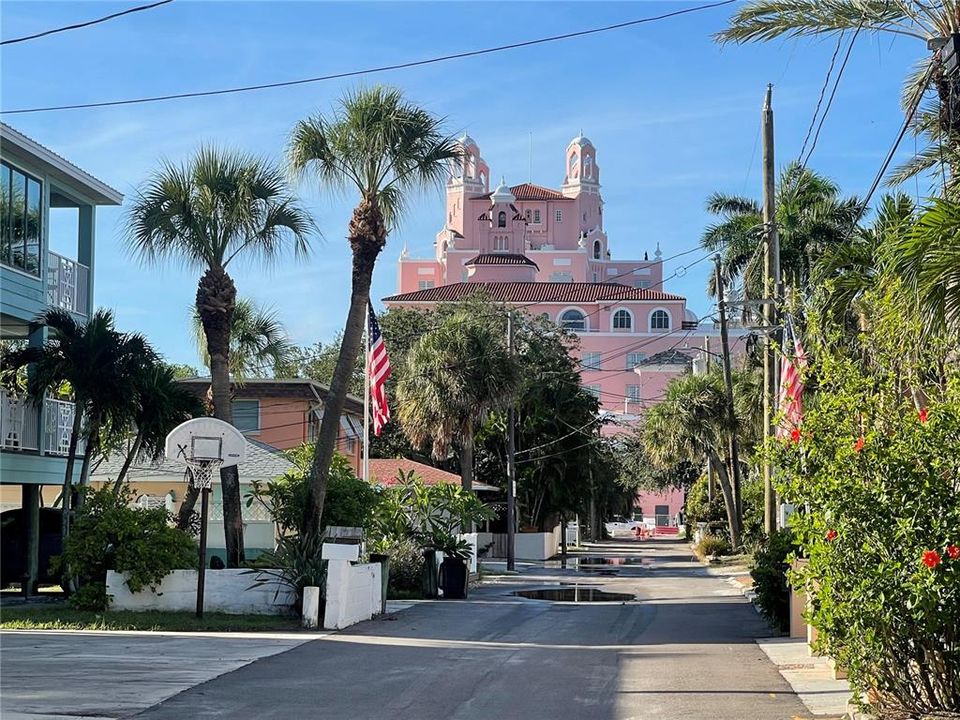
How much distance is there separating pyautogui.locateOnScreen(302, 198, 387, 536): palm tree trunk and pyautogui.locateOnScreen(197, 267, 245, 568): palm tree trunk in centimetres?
179

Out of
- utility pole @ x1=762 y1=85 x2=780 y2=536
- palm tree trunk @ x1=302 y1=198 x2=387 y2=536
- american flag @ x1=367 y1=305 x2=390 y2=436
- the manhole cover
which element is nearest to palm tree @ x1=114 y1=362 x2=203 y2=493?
palm tree trunk @ x1=302 y1=198 x2=387 y2=536

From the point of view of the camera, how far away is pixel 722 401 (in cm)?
4975

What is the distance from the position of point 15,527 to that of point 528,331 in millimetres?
41989

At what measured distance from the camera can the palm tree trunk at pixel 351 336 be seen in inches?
917

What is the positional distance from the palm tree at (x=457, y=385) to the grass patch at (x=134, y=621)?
63.3ft

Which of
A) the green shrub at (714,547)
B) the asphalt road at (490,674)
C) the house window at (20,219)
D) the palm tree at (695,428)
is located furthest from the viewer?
the green shrub at (714,547)

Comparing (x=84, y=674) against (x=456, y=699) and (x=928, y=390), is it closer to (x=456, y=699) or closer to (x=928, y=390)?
(x=456, y=699)

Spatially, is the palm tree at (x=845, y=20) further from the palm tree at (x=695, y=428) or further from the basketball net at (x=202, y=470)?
the palm tree at (x=695, y=428)

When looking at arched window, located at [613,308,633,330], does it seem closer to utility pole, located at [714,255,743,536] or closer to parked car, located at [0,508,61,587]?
utility pole, located at [714,255,743,536]

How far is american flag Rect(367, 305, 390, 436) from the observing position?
3316cm

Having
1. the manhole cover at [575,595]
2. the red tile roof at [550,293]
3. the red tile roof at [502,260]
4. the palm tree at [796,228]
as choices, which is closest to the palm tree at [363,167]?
the manhole cover at [575,595]

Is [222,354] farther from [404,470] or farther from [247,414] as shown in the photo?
[404,470]

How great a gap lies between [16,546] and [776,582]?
16767mm

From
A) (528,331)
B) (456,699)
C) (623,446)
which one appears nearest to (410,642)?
(456,699)
